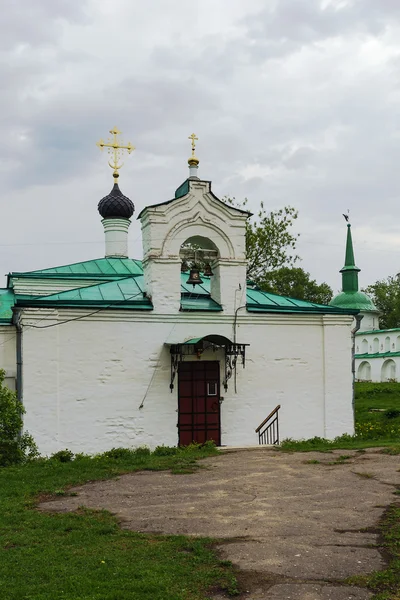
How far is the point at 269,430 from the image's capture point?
43.9ft

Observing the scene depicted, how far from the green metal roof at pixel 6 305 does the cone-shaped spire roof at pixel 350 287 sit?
34506 mm

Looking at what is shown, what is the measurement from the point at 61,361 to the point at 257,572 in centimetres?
769

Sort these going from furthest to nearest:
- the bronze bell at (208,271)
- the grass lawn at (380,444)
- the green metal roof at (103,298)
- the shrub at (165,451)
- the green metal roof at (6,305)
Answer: the bronze bell at (208,271)
the green metal roof at (6,305)
the green metal roof at (103,298)
the shrub at (165,451)
the grass lawn at (380,444)

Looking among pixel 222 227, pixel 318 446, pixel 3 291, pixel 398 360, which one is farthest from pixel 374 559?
pixel 398 360

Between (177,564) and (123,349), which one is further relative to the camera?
(123,349)

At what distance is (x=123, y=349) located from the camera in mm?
12562

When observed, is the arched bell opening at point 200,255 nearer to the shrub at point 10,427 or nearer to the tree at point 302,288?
the shrub at point 10,427

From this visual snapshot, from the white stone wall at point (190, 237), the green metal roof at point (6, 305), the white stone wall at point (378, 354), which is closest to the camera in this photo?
the green metal roof at point (6, 305)

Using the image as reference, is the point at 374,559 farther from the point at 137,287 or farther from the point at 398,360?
the point at 398,360

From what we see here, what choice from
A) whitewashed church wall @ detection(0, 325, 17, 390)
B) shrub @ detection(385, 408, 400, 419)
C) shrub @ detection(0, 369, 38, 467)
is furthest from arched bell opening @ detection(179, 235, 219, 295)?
shrub @ detection(385, 408, 400, 419)

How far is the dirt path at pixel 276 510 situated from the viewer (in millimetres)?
5070

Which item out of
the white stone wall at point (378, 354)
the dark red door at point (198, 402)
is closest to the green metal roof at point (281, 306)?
the dark red door at point (198, 402)

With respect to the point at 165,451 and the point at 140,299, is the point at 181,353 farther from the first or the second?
the point at 165,451

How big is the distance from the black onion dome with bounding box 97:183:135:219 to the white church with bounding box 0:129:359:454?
555 centimetres
